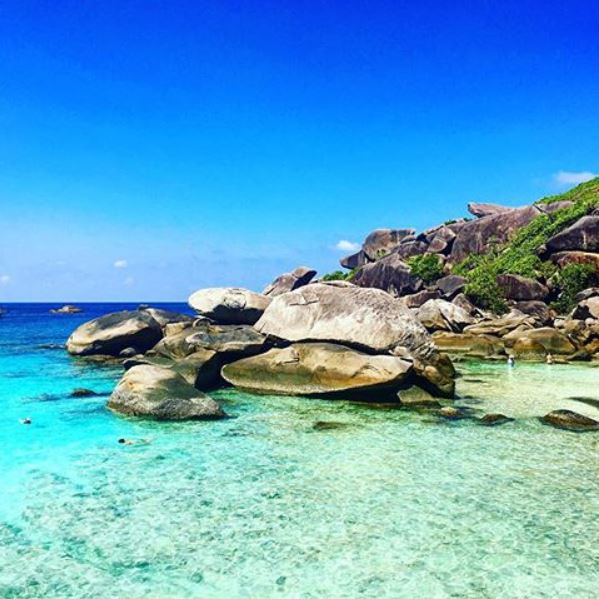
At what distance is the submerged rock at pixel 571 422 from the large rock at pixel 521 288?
2884cm

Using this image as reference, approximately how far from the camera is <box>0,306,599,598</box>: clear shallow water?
242 inches

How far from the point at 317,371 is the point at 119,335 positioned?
1318cm

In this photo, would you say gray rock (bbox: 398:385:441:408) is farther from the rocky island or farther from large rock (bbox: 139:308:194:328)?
large rock (bbox: 139:308:194:328)

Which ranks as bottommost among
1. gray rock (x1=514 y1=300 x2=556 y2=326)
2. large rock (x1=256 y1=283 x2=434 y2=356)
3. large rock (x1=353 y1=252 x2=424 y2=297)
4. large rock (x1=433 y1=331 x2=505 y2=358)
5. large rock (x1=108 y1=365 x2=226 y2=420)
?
large rock (x1=433 y1=331 x2=505 y2=358)

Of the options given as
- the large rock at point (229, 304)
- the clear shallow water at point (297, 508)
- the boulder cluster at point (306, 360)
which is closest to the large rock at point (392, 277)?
the large rock at point (229, 304)

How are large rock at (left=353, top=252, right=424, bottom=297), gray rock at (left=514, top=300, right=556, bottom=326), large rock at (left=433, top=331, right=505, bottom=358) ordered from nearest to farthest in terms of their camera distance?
large rock at (left=433, top=331, right=505, bottom=358) < gray rock at (left=514, top=300, right=556, bottom=326) < large rock at (left=353, top=252, right=424, bottom=297)

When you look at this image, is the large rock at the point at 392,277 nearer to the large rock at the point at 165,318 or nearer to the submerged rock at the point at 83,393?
the large rock at the point at 165,318

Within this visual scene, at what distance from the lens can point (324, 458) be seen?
413 inches

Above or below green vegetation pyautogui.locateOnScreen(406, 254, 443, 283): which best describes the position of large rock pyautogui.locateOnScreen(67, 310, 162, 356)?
below

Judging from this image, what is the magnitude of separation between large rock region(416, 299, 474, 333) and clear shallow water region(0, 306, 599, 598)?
22799 millimetres

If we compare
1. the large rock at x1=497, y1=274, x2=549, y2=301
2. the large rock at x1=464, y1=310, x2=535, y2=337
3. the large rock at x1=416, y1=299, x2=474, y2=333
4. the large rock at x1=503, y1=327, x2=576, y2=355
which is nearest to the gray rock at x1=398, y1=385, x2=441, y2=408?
the large rock at x1=503, y1=327, x2=576, y2=355

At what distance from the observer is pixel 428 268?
171 feet

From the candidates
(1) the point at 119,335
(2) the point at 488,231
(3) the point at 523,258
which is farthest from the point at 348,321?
(2) the point at 488,231

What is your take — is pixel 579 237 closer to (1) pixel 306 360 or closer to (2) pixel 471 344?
(2) pixel 471 344
